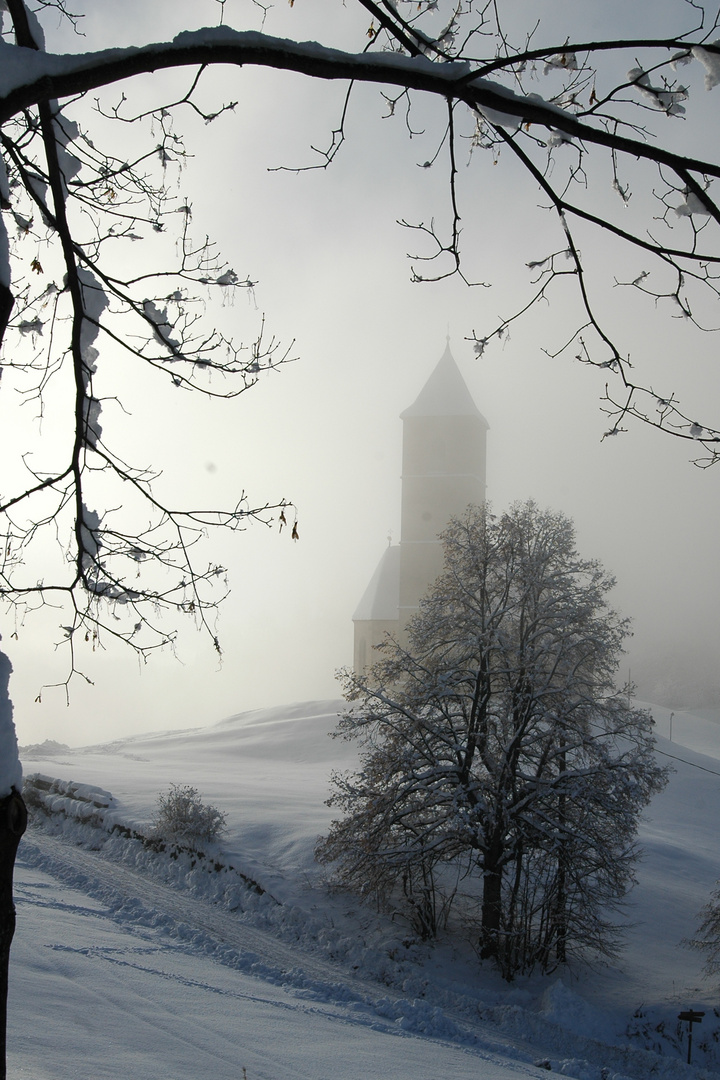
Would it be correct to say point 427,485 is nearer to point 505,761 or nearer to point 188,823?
point 188,823

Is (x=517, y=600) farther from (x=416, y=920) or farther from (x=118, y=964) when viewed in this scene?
(x=118, y=964)

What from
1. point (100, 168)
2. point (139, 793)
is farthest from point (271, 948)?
point (100, 168)

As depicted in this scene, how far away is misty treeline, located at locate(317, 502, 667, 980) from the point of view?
13.8m

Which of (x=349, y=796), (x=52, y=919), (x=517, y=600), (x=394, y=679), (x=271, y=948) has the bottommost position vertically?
(x=271, y=948)

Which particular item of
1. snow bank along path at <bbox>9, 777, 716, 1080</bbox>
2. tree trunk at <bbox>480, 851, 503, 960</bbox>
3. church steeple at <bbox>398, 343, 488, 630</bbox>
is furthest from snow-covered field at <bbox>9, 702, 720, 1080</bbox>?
church steeple at <bbox>398, 343, 488, 630</bbox>

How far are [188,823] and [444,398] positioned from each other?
44.3 m

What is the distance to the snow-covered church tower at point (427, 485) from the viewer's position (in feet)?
174

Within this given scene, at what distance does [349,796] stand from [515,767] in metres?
3.12

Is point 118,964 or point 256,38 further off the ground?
point 256,38

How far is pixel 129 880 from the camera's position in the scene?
15.3m

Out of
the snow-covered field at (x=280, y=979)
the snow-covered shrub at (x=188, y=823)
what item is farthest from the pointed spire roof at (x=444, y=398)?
the snow-covered shrub at (x=188, y=823)

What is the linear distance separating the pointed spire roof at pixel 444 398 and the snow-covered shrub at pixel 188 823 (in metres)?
42.5

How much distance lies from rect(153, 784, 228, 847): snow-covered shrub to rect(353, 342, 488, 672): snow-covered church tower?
114 feet

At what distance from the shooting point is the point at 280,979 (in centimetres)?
1123
